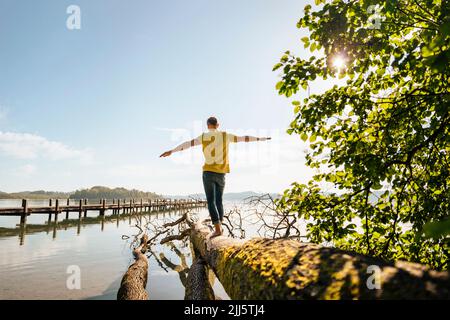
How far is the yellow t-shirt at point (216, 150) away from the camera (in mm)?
4723

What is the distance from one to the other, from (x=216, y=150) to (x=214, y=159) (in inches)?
6.4

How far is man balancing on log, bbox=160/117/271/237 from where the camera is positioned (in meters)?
4.70

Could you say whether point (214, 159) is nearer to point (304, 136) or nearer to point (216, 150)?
point (216, 150)

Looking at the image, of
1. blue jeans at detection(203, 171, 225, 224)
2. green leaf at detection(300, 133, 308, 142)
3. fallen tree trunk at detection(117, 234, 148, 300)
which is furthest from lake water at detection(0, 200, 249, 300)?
green leaf at detection(300, 133, 308, 142)

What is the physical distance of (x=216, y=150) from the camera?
4766 mm

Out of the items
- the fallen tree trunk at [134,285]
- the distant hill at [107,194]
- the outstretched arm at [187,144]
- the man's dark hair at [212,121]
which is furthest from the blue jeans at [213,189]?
the distant hill at [107,194]

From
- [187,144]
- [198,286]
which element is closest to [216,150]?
[187,144]

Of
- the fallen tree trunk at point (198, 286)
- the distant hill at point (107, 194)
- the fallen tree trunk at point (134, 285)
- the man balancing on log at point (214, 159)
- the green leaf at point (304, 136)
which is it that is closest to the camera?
the green leaf at point (304, 136)

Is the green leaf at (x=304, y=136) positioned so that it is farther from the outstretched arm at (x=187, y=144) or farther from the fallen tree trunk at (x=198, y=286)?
the fallen tree trunk at (x=198, y=286)

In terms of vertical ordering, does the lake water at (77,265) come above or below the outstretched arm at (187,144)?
below

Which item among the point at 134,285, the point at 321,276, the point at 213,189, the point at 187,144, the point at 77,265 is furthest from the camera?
the point at 77,265
